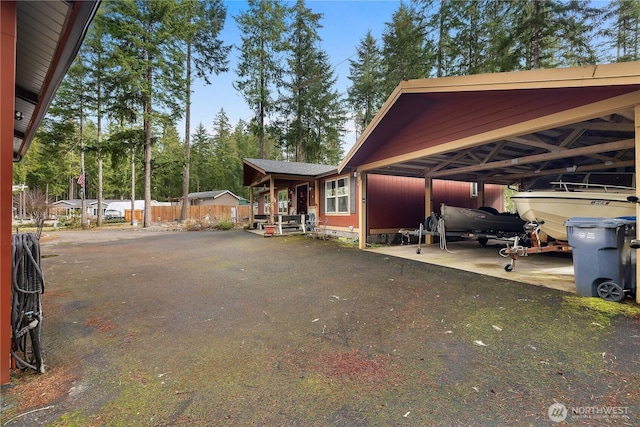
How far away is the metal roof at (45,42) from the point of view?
7.54 ft

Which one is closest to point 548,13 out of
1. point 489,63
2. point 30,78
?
point 489,63

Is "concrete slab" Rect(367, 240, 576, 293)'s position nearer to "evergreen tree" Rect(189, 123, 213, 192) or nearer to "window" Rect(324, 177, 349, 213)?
"window" Rect(324, 177, 349, 213)

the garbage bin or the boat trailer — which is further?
the boat trailer

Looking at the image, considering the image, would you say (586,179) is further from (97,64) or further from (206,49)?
(206,49)

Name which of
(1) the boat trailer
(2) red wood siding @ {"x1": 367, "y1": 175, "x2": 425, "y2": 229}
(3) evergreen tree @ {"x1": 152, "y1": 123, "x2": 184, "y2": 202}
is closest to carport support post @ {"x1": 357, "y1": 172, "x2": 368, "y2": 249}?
(2) red wood siding @ {"x1": 367, "y1": 175, "x2": 425, "y2": 229}

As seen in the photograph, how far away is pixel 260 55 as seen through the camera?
73.4 feet

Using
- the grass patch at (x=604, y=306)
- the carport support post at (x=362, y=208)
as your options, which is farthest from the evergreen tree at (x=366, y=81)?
the grass patch at (x=604, y=306)

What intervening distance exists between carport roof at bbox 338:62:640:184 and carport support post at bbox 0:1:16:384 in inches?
221

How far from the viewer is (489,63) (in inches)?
522

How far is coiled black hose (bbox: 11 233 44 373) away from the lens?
206 cm

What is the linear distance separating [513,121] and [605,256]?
2.48 m

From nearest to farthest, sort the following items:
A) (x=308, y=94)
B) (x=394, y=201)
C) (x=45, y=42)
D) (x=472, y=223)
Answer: (x=45, y=42)
(x=472, y=223)
(x=394, y=201)
(x=308, y=94)

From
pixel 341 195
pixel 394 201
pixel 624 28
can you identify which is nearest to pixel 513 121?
pixel 394 201

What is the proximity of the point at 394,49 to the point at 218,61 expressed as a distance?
14276mm
